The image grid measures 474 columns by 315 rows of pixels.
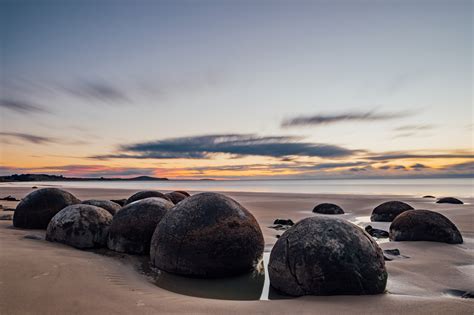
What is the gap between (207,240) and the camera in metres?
5.63

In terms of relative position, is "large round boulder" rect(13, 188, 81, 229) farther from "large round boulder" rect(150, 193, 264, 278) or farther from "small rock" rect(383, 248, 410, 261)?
"small rock" rect(383, 248, 410, 261)

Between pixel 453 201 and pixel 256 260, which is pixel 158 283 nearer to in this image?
pixel 256 260

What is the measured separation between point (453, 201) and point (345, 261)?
21328mm

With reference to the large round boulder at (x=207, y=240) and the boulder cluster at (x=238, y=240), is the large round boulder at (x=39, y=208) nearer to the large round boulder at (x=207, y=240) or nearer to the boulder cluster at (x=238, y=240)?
the boulder cluster at (x=238, y=240)

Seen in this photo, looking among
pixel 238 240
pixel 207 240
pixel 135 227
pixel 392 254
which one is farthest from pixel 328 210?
pixel 207 240

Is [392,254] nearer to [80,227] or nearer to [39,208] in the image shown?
[80,227]

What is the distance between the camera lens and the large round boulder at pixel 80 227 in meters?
7.60

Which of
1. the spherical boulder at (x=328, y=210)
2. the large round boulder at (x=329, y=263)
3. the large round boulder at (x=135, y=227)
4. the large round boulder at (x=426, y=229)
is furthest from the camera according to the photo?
the spherical boulder at (x=328, y=210)

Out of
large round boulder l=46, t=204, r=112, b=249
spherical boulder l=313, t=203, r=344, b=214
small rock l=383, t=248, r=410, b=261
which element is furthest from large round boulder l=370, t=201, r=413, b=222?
large round boulder l=46, t=204, r=112, b=249

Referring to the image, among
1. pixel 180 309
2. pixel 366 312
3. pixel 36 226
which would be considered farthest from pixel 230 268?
pixel 36 226

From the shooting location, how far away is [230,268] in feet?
18.7

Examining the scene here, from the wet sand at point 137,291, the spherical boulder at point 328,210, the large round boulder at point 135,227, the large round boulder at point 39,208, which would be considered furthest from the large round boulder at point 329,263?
the spherical boulder at point 328,210

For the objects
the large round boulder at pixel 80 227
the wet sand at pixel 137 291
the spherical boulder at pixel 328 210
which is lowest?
the spherical boulder at pixel 328 210

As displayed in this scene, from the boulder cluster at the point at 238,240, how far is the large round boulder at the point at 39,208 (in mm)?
2488
